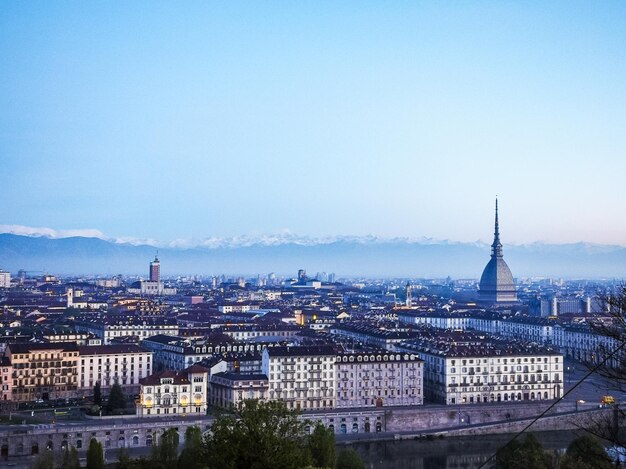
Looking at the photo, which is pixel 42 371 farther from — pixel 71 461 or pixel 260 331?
pixel 260 331

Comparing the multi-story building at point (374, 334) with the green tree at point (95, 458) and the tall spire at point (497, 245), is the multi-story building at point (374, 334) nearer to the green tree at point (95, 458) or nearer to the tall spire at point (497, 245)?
the green tree at point (95, 458)

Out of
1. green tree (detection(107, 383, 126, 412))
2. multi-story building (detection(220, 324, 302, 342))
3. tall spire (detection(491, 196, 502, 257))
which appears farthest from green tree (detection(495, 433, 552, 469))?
tall spire (detection(491, 196, 502, 257))

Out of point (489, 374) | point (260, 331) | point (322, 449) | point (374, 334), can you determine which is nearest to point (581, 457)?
point (322, 449)

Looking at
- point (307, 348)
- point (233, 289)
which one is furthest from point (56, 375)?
point (233, 289)

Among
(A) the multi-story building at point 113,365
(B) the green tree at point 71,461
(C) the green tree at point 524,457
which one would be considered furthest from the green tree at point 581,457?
(A) the multi-story building at point 113,365

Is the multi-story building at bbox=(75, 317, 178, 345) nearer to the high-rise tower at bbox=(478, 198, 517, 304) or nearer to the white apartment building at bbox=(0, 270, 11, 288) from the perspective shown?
the high-rise tower at bbox=(478, 198, 517, 304)

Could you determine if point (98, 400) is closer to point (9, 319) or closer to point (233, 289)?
point (9, 319)
